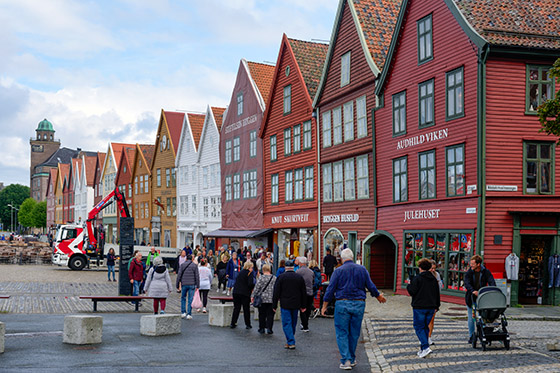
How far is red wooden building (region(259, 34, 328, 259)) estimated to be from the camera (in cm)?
3684

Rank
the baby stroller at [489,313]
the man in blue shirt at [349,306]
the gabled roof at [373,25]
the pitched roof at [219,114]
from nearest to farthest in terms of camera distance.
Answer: the man in blue shirt at [349,306] → the baby stroller at [489,313] → the gabled roof at [373,25] → the pitched roof at [219,114]

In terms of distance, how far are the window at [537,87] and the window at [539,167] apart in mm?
1175

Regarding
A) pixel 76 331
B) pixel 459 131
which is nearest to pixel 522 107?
pixel 459 131

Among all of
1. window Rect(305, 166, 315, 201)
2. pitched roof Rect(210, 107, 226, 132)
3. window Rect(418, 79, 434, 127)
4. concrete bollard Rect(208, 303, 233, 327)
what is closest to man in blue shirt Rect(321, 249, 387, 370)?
concrete bollard Rect(208, 303, 233, 327)

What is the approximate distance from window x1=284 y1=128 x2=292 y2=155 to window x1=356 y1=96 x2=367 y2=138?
8.14 m

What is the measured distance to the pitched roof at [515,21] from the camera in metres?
23.0

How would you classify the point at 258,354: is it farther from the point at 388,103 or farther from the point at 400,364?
the point at 388,103

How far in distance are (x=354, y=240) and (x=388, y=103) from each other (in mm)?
6371

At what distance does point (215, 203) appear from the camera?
2076 inches

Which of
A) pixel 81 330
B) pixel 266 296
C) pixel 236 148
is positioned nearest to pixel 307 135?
pixel 236 148

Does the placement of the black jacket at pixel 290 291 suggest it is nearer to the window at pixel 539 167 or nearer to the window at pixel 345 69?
the window at pixel 539 167

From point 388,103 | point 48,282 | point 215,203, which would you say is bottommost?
point 48,282

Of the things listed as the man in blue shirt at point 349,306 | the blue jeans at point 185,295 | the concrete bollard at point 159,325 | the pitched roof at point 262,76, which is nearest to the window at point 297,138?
the pitched roof at point 262,76

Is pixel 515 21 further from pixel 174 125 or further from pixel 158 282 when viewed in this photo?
pixel 174 125
